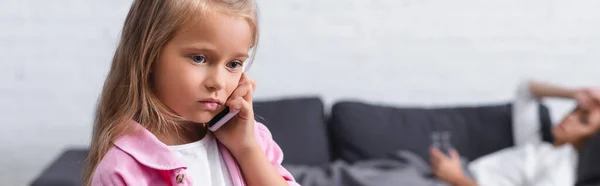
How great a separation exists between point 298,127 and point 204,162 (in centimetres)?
181

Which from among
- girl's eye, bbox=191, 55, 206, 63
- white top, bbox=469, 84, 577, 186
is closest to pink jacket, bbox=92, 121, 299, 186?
girl's eye, bbox=191, 55, 206, 63

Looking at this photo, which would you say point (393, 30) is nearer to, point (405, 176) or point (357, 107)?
point (357, 107)

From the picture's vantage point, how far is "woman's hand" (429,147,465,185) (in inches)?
100.0

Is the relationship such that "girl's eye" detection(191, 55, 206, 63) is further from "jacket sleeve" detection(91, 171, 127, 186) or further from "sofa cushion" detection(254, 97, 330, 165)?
"sofa cushion" detection(254, 97, 330, 165)

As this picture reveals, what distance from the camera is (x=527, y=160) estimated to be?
2670 mm

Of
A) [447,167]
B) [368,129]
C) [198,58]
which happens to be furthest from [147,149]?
[368,129]

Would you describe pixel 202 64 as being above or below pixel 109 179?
above

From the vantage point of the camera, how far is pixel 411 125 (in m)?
2.82

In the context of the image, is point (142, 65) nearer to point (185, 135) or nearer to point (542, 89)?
point (185, 135)

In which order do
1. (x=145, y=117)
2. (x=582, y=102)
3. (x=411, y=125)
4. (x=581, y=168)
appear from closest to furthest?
(x=145, y=117) → (x=581, y=168) → (x=582, y=102) → (x=411, y=125)

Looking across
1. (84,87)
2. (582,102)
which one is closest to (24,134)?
(84,87)

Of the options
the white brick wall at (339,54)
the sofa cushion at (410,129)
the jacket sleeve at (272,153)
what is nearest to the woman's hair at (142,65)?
the jacket sleeve at (272,153)

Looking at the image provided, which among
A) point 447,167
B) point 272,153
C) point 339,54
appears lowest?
point 447,167

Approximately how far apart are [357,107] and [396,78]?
29cm
